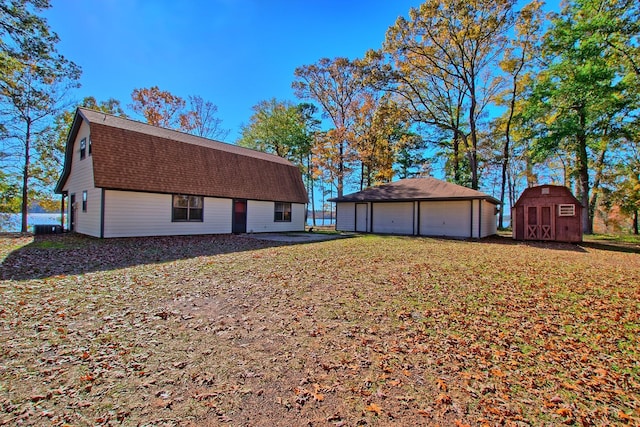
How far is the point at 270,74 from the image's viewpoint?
76.0ft

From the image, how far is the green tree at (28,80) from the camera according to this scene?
1076 centimetres

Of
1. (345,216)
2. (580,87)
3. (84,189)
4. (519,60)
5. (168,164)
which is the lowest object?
(345,216)

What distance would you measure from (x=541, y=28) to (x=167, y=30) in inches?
937

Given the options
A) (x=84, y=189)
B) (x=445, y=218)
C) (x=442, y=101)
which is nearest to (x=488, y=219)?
(x=445, y=218)

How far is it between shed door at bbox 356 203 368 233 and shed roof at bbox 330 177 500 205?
806 mm

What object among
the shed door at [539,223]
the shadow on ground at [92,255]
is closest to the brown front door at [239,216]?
the shadow on ground at [92,255]

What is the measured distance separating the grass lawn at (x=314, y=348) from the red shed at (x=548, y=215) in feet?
33.1

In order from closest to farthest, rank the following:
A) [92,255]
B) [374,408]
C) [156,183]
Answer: [374,408] < [92,255] < [156,183]

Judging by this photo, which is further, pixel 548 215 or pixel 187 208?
pixel 548 215

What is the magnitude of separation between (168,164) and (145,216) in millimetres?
2856

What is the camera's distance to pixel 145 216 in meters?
12.9

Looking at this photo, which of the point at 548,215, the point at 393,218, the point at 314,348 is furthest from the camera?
the point at 393,218

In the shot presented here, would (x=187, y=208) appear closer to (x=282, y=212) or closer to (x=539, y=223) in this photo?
(x=282, y=212)

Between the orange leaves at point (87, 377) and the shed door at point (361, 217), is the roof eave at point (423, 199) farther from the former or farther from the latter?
the orange leaves at point (87, 377)
